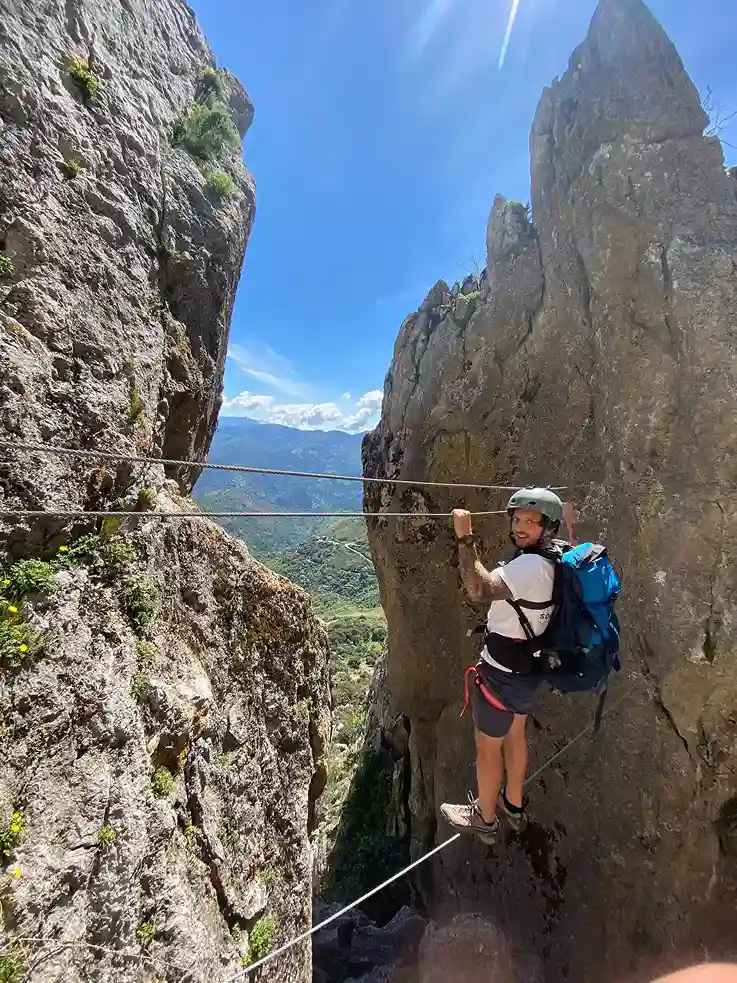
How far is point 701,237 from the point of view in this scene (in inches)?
288

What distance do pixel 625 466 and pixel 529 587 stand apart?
3898mm

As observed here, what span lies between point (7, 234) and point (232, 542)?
4139 millimetres

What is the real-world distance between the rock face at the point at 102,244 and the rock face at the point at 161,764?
1.16m

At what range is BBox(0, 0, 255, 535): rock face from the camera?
4633mm

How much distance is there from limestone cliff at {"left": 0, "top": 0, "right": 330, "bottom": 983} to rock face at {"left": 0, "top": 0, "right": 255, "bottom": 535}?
1.0 inches

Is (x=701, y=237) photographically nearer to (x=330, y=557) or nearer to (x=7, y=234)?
(x=7, y=234)

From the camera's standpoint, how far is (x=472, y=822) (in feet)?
20.7

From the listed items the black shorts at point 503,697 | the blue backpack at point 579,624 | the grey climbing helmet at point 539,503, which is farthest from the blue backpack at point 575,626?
the grey climbing helmet at point 539,503

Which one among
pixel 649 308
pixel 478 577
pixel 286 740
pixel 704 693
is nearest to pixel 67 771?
pixel 286 740

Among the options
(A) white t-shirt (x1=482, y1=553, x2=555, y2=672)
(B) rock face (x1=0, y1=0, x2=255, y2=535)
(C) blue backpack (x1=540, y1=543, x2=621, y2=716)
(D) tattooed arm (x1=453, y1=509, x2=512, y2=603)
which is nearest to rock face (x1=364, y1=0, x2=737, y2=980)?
(C) blue backpack (x1=540, y1=543, x2=621, y2=716)

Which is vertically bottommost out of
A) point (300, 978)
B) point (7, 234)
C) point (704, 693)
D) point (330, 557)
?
point (330, 557)

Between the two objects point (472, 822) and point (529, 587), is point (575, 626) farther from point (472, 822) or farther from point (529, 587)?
point (472, 822)

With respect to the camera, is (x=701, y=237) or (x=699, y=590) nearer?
(x=699, y=590)

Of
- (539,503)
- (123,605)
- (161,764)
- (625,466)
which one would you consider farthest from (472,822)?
(625,466)
